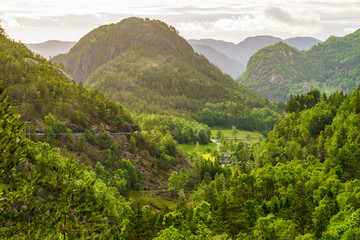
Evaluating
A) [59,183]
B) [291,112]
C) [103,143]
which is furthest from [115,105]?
[59,183]

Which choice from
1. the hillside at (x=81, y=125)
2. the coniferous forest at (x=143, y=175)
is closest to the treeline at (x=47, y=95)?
the hillside at (x=81, y=125)

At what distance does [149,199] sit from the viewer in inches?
4688

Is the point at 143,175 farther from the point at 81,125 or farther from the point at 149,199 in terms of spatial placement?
the point at 81,125

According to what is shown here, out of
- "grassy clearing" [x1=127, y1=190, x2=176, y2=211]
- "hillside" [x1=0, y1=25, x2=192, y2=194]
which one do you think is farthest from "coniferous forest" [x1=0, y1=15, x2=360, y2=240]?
"hillside" [x1=0, y1=25, x2=192, y2=194]

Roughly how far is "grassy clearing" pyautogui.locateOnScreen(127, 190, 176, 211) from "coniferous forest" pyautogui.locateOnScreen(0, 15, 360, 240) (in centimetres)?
43

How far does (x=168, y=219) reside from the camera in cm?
6819

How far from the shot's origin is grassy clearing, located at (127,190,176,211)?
113875mm

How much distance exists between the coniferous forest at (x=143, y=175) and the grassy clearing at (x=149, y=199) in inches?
16.9

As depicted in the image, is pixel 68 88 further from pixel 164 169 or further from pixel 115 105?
pixel 164 169

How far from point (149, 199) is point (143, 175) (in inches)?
819

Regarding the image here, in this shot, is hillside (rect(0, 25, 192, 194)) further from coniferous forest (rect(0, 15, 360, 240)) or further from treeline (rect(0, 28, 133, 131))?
coniferous forest (rect(0, 15, 360, 240))

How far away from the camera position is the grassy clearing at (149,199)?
4483 inches

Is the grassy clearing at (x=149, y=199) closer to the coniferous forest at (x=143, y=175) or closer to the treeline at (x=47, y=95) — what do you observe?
the coniferous forest at (x=143, y=175)

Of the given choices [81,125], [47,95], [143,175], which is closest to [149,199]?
[143,175]
